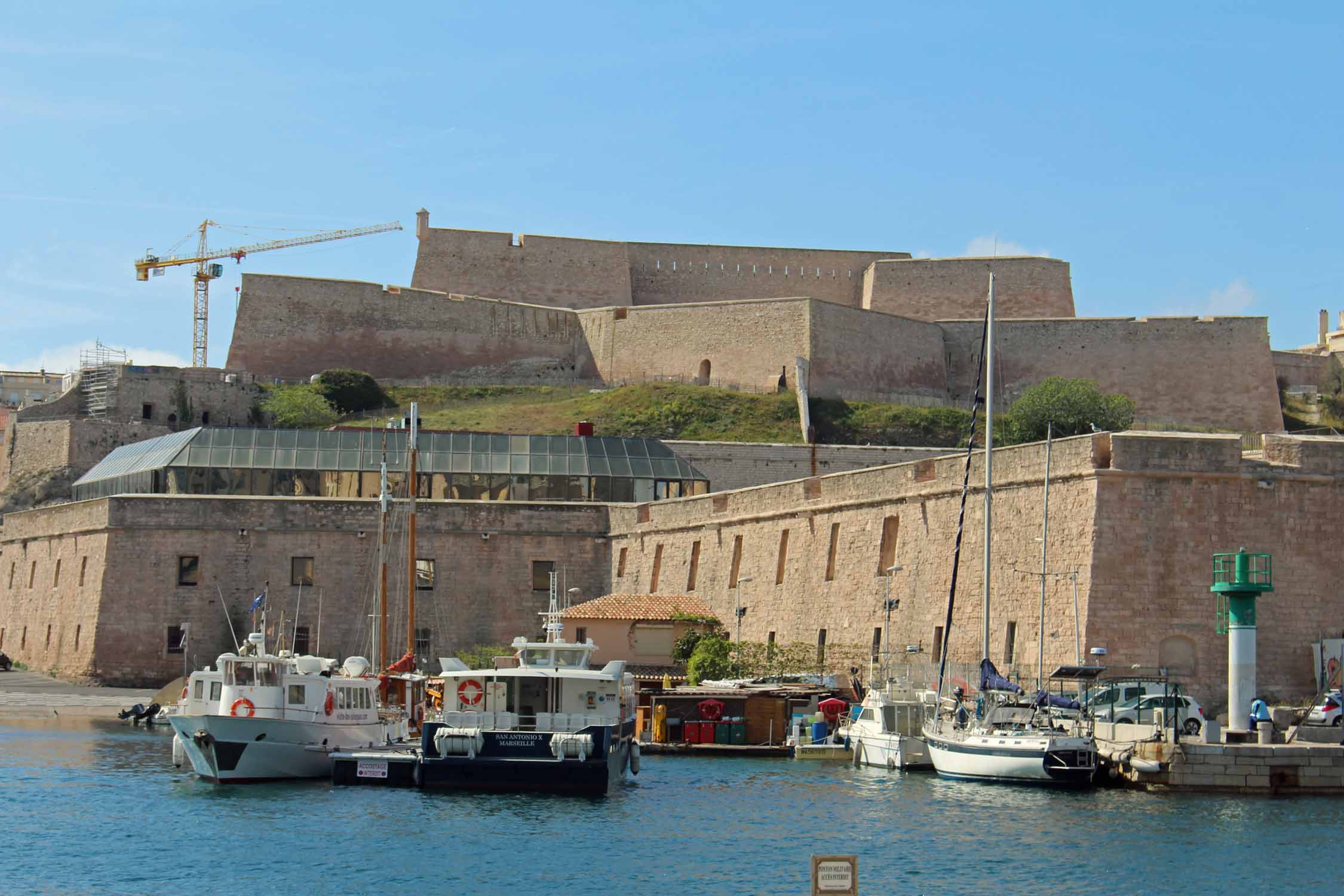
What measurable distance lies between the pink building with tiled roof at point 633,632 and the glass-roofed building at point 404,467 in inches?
336

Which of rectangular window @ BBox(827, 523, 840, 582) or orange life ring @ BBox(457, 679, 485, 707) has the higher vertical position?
rectangular window @ BBox(827, 523, 840, 582)

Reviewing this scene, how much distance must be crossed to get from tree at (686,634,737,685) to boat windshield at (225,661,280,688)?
12.5 m

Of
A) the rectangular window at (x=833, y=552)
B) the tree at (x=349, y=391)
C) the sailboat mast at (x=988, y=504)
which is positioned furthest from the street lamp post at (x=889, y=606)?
the tree at (x=349, y=391)

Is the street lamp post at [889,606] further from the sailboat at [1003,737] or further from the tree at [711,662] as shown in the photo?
Answer: the sailboat at [1003,737]

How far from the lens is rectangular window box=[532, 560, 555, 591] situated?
166ft

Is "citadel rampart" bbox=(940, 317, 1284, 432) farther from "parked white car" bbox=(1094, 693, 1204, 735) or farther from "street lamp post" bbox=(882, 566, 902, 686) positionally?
"parked white car" bbox=(1094, 693, 1204, 735)

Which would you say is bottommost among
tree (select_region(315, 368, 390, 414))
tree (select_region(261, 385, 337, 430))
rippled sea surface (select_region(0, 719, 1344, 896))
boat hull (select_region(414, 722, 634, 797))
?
rippled sea surface (select_region(0, 719, 1344, 896))

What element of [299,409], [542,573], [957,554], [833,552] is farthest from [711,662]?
[299,409]

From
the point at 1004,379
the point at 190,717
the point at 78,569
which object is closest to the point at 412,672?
the point at 190,717

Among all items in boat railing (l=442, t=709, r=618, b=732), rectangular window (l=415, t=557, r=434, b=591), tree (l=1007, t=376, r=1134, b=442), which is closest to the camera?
boat railing (l=442, t=709, r=618, b=732)

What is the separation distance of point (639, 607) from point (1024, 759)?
58.9 ft

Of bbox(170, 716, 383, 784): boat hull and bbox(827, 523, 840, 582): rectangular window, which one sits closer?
bbox(170, 716, 383, 784): boat hull

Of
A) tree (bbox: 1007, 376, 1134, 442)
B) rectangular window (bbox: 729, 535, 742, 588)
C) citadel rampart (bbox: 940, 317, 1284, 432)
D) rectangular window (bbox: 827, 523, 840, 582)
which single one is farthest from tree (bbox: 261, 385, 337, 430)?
rectangular window (bbox: 827, 523, 840, 582)

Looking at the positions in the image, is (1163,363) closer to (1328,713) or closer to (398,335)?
(398,335)
